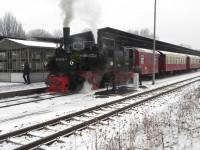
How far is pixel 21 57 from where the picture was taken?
811 inches

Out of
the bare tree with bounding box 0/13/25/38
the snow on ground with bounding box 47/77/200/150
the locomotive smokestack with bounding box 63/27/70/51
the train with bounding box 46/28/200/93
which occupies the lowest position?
the snow on ground with bounding box 47/77/200/150

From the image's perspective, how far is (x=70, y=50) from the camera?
47.0 feet

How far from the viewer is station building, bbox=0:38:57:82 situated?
20141 millimetres

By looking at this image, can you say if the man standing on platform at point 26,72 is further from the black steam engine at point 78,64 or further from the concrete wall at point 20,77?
the black steam engine at point 78,64

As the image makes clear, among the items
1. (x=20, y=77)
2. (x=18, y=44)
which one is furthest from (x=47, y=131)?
(x=20, y=77)

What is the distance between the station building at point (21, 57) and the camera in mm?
20141

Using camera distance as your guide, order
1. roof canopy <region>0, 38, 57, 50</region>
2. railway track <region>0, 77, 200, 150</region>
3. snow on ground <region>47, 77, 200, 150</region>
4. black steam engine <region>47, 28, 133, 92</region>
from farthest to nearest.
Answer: roof canopy <region>0, 38, 57, 50</region>
black steam engine <region>47, 28, 133, 92</region>
railway track <region>0, 77, 200, 150</region>
snow on ground <region>47, 77, 200, 150</region>

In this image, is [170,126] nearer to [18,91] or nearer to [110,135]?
[110,135]

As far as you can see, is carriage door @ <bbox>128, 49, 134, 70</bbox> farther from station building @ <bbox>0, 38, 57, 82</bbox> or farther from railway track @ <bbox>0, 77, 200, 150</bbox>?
railway track @ <bbox>0, 77, 200, 150</bbox>

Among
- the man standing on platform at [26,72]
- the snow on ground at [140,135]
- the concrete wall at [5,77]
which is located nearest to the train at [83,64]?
the man standing on platform at [26,72]

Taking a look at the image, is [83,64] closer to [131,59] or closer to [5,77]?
[131,59]

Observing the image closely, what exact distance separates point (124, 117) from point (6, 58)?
16.6 meters

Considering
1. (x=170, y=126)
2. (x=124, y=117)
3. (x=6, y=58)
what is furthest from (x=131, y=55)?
(x=170, y=126)

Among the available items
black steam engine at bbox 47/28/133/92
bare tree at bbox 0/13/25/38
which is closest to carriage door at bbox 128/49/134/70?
black steam engine at bbox 47/28/133/92
